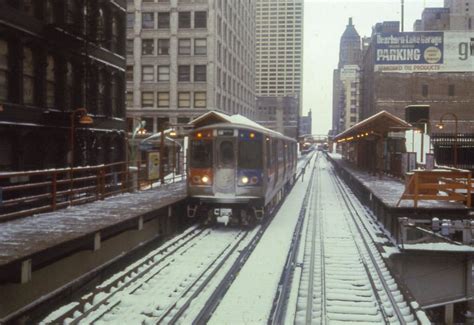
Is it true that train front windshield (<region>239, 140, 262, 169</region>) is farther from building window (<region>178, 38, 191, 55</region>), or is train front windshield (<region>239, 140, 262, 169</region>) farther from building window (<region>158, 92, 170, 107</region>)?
building window (<region>178, 38, 191, 55</region>)

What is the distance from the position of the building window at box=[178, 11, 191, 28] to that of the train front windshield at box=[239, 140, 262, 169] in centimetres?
4736

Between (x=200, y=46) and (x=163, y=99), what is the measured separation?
7499mm

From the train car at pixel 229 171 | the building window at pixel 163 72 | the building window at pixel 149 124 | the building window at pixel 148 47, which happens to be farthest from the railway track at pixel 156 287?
the building window at pixel 148 47

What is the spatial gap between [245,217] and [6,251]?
31.7 ft

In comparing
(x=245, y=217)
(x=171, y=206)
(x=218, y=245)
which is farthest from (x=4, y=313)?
(x=245, y=217)

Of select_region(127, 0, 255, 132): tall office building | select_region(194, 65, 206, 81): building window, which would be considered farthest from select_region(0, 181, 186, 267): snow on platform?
select_region(194, 65, 206, 81): building window

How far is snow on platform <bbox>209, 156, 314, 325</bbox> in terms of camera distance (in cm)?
843

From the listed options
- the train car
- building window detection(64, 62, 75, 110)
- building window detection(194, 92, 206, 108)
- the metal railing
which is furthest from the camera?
building window detection(194, 92, 206, 108)

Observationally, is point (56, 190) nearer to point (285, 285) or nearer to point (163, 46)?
point (285, 285)

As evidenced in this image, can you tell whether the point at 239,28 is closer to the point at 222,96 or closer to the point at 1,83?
the point at 222,96

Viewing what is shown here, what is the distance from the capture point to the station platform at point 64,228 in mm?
8453

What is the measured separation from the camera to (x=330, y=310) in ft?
29.3

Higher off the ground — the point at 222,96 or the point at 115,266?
the point at 222,96

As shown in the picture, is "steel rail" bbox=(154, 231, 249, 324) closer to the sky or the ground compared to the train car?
closer to the ground
